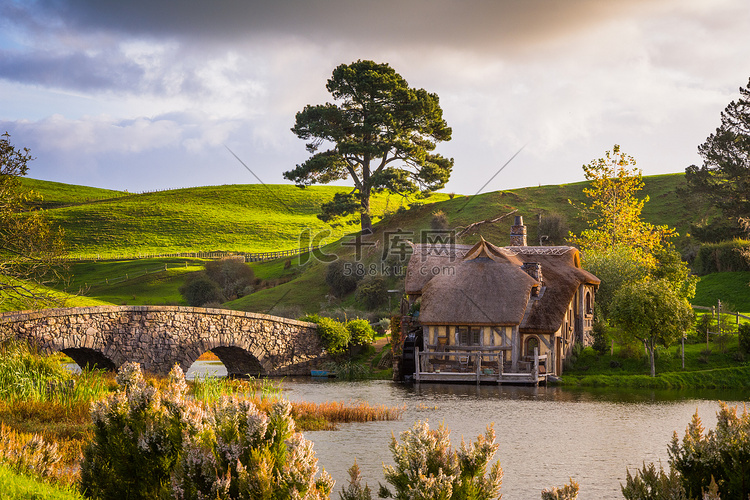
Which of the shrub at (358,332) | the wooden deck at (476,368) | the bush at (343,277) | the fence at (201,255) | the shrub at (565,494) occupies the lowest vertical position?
the wooden deck at (476,368)

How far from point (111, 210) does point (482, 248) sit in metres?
83.8

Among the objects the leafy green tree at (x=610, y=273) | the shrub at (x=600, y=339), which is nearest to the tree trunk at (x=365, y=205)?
the leafy green tree at (x=610, y=273)

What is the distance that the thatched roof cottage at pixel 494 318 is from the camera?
1412 inches

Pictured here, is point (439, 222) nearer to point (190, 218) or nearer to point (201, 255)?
point (201, 255)

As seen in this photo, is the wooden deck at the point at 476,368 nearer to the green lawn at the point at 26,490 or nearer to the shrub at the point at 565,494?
the green lawn at the point at 26,490

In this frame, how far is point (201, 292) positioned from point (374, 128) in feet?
74.3

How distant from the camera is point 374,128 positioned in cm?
6328

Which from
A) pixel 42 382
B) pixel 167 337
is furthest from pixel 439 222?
pixel 42 382

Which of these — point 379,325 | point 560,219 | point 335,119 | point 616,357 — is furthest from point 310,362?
point 560,219

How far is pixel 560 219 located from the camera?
76375mm

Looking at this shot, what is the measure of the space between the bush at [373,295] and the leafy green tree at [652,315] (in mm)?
25458

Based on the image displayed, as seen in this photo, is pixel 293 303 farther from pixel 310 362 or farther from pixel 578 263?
pixel 578 263

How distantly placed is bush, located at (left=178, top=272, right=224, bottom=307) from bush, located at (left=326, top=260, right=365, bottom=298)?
11157 millimetres

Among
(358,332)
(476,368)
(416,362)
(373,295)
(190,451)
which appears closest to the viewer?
(190,451)
